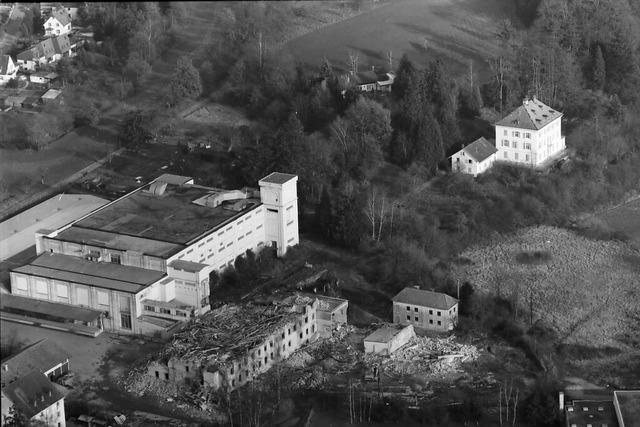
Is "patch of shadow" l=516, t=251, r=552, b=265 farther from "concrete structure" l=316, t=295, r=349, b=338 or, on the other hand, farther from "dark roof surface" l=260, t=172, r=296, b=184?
"dark roof surface" l=260, t=172, r=296, b=184

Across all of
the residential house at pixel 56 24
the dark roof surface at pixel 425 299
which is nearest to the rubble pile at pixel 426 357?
the dark roof surface at pixel 425 299

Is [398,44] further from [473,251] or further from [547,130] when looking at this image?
[473,251]

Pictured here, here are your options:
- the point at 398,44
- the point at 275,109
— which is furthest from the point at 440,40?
the point at 275,109

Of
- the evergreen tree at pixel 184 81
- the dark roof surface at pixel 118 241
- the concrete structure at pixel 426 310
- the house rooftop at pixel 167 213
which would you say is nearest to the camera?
the concrete structure at pixel 426 310

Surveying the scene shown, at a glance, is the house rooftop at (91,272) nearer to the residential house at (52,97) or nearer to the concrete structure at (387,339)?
the concrete structure at (387,339)

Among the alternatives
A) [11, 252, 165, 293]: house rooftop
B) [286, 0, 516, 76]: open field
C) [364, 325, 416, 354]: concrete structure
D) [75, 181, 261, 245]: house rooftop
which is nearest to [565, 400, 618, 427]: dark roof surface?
[364, 325, 416, 354]: concrete structure
